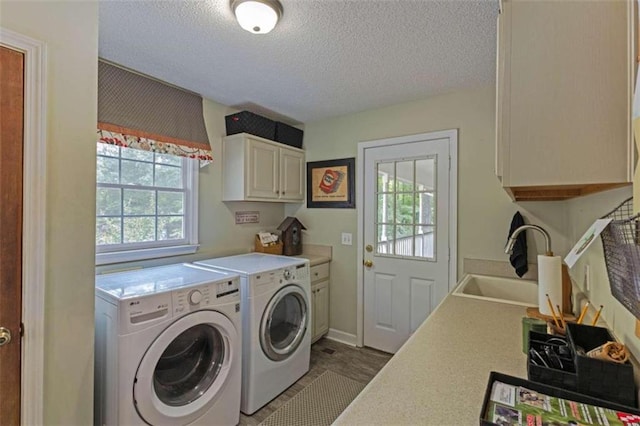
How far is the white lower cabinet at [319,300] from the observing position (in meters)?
2.94

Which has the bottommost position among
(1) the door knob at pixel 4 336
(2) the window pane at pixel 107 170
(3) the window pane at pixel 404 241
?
(1) the door knob at pixel 4 336

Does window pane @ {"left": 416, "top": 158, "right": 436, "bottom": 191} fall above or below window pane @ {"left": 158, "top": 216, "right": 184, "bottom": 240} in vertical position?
above

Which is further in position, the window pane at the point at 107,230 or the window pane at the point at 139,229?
the window pane at the point at 139,229

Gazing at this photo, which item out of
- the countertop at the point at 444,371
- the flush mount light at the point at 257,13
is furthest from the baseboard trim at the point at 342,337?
the flush mount light at the point at 257,13

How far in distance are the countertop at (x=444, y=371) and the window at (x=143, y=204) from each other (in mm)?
2013

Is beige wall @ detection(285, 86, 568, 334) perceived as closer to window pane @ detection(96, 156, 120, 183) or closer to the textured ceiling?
the textured ceiling

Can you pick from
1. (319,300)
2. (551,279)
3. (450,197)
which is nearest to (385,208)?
(450,197)

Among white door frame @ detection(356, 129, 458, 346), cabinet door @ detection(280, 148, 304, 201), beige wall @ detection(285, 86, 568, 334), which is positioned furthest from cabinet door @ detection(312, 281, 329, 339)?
cabinet door @ detection(280, 148, 304, 201)

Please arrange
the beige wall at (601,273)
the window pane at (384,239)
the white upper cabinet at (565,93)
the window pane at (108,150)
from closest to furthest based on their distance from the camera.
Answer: the white upper cabinet at (565,93)
the beige wall at (601,273)
the window pane at (108,150)
the window pane at (384,239)

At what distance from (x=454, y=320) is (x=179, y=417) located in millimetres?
1536

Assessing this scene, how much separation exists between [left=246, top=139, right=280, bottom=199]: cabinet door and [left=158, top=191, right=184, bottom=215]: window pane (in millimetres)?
584

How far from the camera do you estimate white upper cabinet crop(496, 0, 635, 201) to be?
0.68 metres

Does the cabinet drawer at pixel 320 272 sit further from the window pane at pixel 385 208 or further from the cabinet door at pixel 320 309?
the window pane at pixel 385 208

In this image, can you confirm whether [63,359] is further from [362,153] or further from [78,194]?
[362,153]
